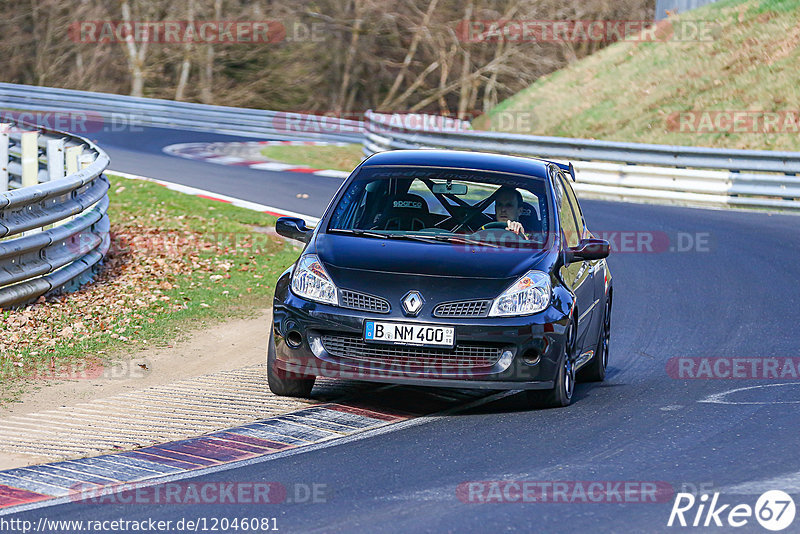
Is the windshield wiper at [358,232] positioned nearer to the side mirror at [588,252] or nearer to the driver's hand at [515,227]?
the driver's hand at [515,227]

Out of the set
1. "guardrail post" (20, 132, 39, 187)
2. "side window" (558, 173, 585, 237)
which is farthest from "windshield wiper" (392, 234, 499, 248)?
"guardrail post" (20, 132, 39, 187)

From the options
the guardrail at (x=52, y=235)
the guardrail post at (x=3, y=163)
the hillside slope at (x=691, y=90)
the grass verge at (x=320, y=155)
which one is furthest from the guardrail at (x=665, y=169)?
the guardrail at (x=52, y=235)

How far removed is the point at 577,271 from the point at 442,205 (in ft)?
3.49

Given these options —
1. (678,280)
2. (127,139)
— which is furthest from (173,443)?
(127,139)

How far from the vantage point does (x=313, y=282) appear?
7.57m

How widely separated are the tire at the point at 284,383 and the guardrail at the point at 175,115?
79.8 feet

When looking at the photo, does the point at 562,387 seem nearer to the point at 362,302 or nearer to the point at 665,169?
the point at 362,302

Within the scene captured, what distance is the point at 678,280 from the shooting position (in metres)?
13.3

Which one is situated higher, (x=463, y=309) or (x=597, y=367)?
(x=463, y=309)

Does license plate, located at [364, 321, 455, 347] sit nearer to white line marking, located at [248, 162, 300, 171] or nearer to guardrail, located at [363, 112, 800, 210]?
guardrail, located at [363, 112, 800, 210]

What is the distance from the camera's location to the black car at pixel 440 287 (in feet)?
23.8

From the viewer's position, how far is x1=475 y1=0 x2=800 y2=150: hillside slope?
87.5 ft

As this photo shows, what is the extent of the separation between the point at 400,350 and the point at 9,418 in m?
2.47

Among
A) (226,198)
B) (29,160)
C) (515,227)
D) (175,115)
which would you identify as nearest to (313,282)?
(515,227)
